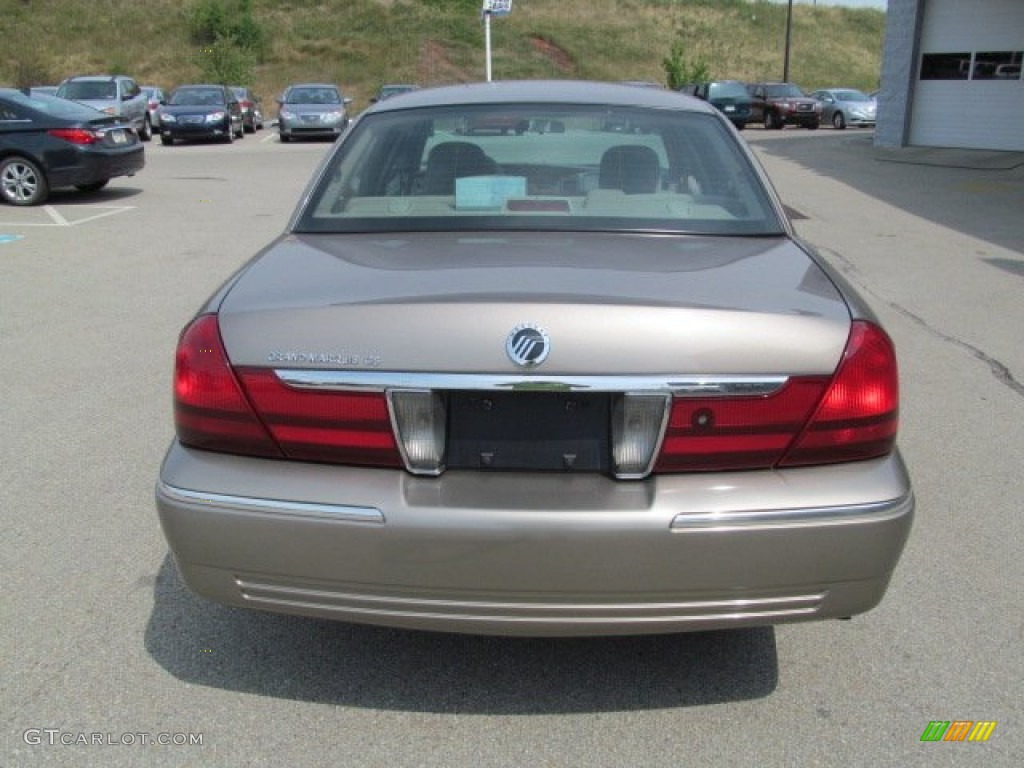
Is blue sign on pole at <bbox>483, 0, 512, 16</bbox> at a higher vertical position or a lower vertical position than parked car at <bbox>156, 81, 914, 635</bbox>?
higher

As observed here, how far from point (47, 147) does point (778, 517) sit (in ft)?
45.0

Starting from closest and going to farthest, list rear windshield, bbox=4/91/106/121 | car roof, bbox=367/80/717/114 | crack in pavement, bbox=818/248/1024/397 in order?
car roof, bbox=367/80/717/114
crack in pavement, bbox=818/248/1024/397
rear windshield, bbox=4/91/106/121

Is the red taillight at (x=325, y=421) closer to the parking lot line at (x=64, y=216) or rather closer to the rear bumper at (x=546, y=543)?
the rear bumper at (x=546, y=543)

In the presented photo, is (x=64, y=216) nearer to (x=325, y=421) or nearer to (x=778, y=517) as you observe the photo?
(x=325, y=421)

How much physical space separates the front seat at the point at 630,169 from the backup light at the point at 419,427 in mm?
1409

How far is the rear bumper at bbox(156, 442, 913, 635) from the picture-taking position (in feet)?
7.84

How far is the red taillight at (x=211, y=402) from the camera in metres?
2.55

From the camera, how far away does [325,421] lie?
2492 mm

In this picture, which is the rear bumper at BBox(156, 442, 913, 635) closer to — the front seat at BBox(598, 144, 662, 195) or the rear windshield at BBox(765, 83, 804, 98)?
the front seat at BBox(598, 144, 662, 195)

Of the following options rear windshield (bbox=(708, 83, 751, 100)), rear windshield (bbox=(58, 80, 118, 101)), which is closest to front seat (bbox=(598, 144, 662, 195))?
rear windshield (bbox=(58, 80, 118, 101))

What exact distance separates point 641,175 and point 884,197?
13.4m

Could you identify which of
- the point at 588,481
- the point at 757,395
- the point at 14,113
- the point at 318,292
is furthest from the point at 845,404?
the point at 14,113

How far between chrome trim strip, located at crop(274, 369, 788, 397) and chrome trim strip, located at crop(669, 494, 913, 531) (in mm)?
291

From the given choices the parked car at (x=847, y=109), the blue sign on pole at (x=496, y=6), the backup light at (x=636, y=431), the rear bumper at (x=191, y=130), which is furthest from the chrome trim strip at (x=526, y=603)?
the parked car at (x=847, y=109)
